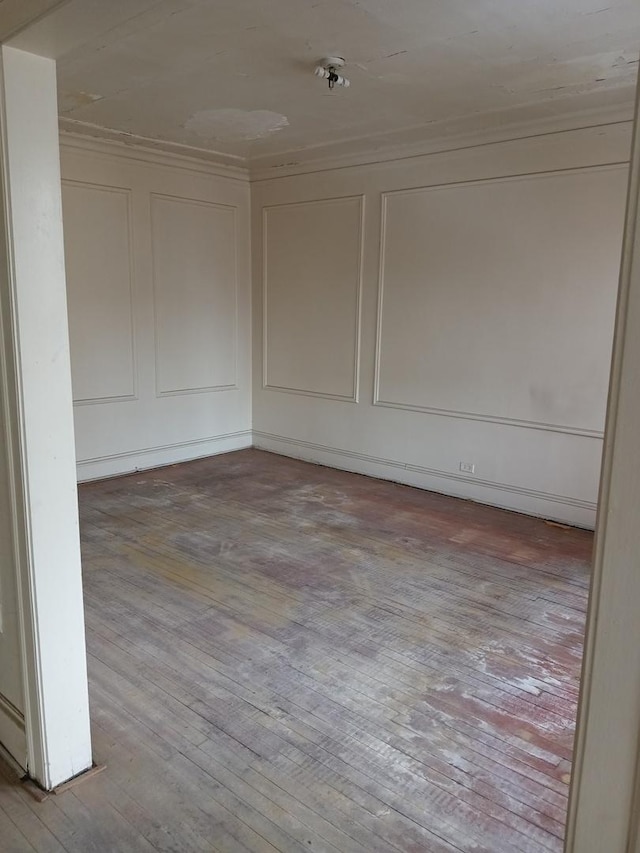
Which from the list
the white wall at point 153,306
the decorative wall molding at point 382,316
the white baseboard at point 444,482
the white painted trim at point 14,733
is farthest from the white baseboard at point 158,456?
the white painted trim at point 14,733

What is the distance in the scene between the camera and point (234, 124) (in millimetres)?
4473

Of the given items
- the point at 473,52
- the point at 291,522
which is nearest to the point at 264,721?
the point at 291,522

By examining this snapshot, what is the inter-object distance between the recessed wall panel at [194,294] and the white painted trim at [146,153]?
293 millimetres

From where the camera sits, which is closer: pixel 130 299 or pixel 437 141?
pixel 437 141

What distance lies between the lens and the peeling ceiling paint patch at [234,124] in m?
4.20

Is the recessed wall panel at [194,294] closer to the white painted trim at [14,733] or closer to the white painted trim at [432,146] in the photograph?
the white painted trim at [432,146]

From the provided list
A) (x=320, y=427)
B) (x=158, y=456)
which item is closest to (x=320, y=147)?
(x=320, y=427)

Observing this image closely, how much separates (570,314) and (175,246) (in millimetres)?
3445

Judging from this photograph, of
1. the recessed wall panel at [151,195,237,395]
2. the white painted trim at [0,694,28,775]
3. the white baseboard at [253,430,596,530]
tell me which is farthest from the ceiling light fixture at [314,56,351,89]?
the white painted trim at [0,694,28,775]

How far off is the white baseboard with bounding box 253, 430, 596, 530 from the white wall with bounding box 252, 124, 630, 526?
15 mm

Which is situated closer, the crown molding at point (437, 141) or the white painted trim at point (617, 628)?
the white painted trim at point (617, 628)

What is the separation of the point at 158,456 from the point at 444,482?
263 cm

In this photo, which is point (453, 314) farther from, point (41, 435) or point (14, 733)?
point (14, 733)

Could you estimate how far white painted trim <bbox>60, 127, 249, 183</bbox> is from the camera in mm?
4832
